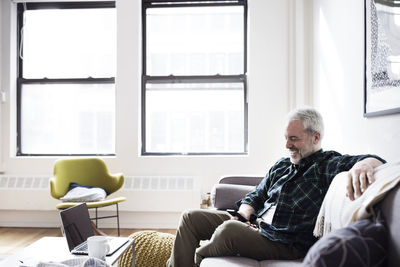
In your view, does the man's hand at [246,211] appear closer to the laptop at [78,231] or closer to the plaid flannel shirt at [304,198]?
the plaid flannel shirt at [304,198]

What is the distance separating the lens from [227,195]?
273 centimetres

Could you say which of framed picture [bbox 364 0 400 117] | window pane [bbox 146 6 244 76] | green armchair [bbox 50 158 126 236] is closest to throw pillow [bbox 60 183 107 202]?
green armchair [bbox 50 158 126 236]

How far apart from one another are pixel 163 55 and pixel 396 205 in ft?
12.1

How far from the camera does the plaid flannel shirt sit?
190 centimetres

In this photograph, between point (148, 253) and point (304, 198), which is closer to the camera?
point (304, 198)

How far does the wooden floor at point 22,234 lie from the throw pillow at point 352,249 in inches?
122

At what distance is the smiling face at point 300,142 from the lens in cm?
216

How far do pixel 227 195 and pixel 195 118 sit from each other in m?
1.87

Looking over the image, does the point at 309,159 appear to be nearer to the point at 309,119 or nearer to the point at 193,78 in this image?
the point at 309,119

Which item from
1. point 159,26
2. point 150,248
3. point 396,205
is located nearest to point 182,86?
point 159,26

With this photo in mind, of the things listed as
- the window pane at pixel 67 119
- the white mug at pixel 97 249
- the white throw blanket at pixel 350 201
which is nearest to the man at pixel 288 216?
the white throw blanket at pixel 350 201

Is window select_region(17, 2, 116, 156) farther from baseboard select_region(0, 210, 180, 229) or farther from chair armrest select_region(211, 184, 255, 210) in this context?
chair armrest select_region(211, 184, 255, 210)

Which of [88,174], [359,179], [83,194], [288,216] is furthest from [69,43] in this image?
[359,179]

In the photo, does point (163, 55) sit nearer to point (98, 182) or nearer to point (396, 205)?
point (98, 182)
